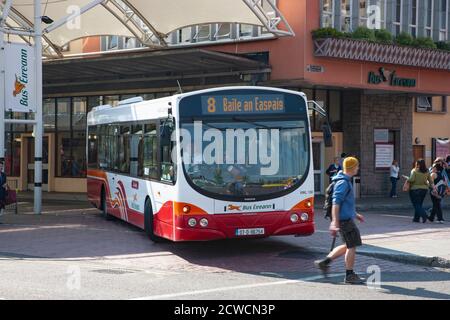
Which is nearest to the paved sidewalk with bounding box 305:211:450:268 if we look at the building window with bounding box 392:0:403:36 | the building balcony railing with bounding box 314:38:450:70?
the building balcony railing with bounding box 314:38:450:70

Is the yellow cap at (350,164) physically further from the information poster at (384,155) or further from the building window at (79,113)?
the building window at (79,113)

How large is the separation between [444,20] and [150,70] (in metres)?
12.6

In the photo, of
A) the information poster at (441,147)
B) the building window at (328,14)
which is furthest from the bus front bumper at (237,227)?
the information poster at (441,147)

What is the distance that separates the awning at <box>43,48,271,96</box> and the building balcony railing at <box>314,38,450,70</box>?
7.20ft

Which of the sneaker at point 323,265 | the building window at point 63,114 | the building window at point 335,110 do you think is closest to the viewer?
the sneaker at point 323,265

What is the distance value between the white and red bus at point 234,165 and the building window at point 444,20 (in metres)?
18.8

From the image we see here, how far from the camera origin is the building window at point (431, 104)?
3344 centimetres

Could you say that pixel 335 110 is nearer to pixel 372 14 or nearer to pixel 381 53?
pixel 381 53

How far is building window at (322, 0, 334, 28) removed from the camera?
83.0 feet

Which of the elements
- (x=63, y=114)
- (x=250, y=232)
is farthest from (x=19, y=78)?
(x=63, y=114)

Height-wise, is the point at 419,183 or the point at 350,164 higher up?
the point at 350,164

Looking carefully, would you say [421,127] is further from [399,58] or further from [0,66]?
[0,66]

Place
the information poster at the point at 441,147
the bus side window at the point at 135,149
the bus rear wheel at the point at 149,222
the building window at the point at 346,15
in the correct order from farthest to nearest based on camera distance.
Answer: the information poster at the point at 441,147
the building window at the point at 346,15
the bus side window at the point at 135,149
the bus rear wheel at the point at 149,222

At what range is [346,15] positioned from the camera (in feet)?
85.9
